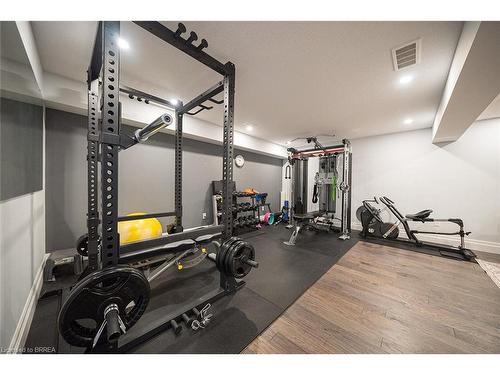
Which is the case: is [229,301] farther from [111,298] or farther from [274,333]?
[111,298]

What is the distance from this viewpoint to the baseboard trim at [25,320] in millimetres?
1082

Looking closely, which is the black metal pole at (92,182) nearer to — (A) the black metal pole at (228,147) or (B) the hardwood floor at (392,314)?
(A) the black metal pole at (228,147)

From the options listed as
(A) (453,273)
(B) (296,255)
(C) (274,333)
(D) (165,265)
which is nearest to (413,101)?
(A) (453,273)

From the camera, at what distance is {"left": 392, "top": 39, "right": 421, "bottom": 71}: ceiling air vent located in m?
1.53

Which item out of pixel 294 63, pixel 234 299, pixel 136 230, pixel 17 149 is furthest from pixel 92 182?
pixel 294 63

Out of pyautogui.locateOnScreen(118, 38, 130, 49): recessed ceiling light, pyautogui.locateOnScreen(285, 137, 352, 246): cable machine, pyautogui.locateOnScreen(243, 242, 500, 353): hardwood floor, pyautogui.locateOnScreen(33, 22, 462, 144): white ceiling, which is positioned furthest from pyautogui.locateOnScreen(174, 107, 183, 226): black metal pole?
pyautogui.locateOnScreen(285, 137, 352, 246): cable machine

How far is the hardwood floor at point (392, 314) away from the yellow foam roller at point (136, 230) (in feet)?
5.10

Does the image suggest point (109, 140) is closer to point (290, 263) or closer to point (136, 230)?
point (136, 230)

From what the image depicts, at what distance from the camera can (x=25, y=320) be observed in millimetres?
1253

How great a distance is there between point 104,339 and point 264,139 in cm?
485

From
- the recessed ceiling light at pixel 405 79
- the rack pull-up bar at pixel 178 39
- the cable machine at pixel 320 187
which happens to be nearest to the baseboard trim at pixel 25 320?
the rack pull-up bar at pixel 178 39

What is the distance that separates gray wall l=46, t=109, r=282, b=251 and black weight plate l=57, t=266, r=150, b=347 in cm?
230

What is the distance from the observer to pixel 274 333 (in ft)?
4.16

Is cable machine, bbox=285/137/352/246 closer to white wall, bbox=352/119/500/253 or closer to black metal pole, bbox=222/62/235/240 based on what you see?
white wall, bbox=352/119/500/253
